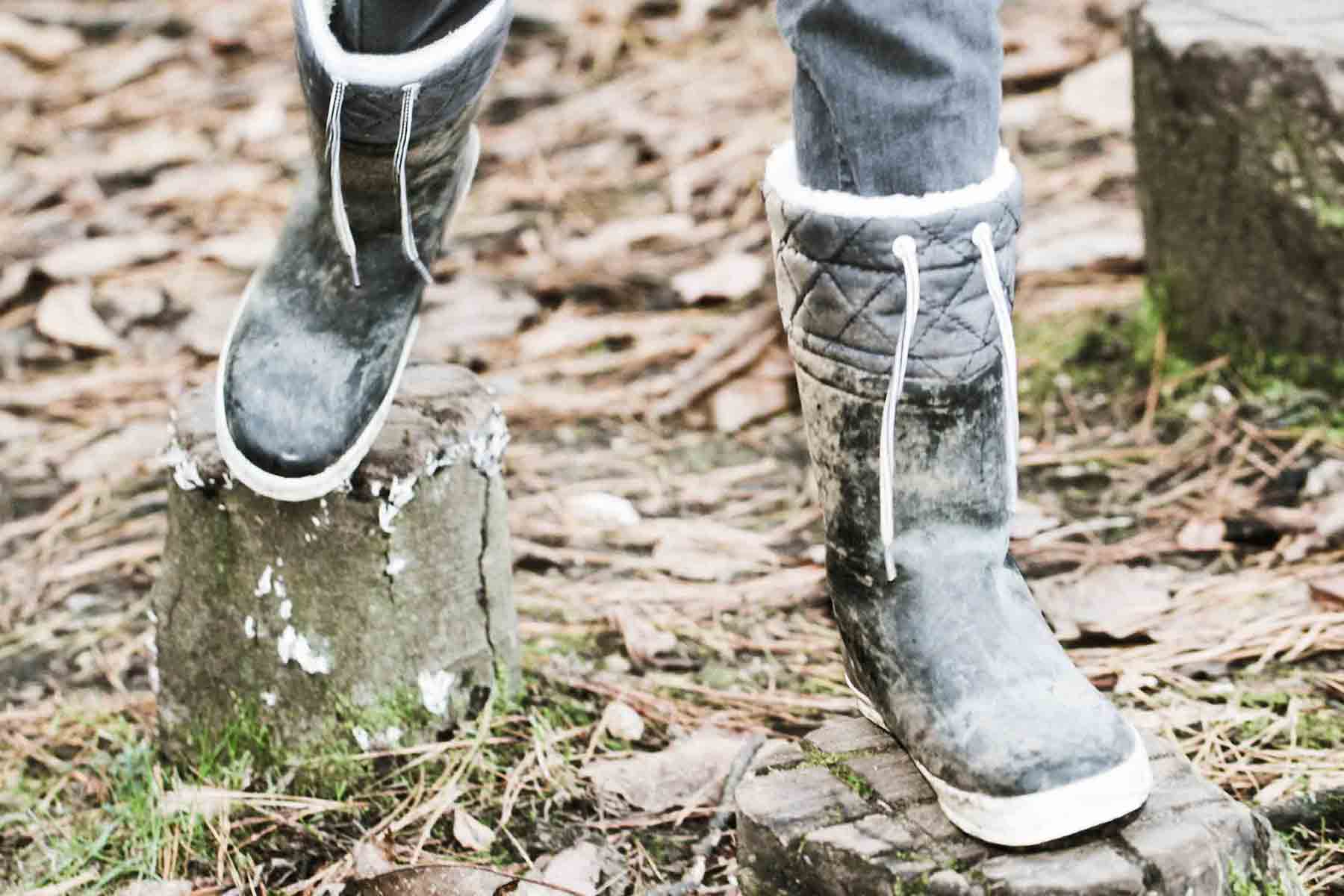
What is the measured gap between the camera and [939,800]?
54.1 inches

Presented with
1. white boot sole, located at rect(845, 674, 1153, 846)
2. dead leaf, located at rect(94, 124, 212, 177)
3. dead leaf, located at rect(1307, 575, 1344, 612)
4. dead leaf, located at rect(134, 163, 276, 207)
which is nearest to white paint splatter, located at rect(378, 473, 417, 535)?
white boot sole, located at rect(845, 674, 1153, 846)

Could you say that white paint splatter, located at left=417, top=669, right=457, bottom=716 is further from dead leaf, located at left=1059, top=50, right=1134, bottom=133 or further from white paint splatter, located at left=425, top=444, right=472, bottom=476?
dead leaf, located at left=1059, top=50, right=1134, bottom=133

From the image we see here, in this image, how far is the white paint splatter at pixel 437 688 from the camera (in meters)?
1.79

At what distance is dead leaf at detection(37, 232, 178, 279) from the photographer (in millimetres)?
3303

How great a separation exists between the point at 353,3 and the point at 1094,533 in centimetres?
129

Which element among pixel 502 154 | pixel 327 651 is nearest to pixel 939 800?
pixel 327 651

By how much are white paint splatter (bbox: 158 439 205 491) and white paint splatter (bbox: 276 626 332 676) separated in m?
0.19

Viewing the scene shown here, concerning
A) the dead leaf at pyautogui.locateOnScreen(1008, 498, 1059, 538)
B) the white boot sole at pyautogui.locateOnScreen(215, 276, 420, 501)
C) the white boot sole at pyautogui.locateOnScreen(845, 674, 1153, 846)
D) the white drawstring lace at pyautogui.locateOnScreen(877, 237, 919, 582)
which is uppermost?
the white drawstring lace at pyautogui.locateOnScreen(877, 237, 919, 582)

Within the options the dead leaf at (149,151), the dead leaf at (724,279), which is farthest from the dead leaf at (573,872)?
the dead leaf at (149,151)

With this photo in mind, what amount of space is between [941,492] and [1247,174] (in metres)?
1.29

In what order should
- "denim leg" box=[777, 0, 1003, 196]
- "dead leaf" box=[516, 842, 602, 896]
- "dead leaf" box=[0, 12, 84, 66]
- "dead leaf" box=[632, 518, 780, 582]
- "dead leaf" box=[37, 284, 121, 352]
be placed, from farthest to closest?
"dead leaf" box=[0, 12, 84, 66]
"dead leaf" box=[37, 284, 121, 352]
"dead leaf" box=[632, 518, 780, 582]
"dead leaf" box=[516, 842, 602, 896]
"denim leg" box=[777, 0, 1003, 196]

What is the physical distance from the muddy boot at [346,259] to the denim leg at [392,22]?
17mm

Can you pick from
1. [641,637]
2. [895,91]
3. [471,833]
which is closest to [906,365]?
[895,91]

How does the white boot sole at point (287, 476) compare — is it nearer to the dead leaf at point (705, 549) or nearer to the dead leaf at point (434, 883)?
the dead leaf at point (434, 883)
